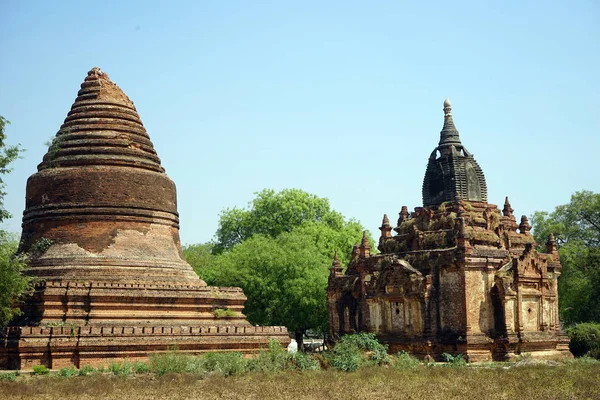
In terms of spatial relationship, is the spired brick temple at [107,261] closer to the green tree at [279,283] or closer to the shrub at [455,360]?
the shrub at [455,360]

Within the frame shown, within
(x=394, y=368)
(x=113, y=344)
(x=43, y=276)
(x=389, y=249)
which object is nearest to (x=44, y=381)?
(x=113, y=344)

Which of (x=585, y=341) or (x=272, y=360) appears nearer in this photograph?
(x=272, y=360)

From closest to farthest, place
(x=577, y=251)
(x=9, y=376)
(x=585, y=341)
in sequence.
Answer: (x=9, y=376), (x=585, y=341), (x=577, y=251)

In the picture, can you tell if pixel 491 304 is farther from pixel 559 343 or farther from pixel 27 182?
pixel 27 182

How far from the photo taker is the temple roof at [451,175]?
39.5m

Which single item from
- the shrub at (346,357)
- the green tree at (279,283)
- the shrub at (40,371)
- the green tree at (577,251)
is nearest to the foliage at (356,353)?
the shrub at (346,357)

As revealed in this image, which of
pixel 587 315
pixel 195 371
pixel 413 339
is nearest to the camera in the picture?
pixel 195 371

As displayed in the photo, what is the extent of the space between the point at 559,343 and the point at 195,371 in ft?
59.0

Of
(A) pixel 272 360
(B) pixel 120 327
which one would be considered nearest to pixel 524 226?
(A) pixel 272 360

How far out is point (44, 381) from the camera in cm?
2333

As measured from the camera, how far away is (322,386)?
918 inches

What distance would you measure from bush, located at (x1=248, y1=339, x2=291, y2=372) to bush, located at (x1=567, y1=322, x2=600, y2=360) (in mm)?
16237

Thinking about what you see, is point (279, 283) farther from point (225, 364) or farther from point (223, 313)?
point (225, 364)

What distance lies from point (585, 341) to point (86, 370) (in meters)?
23.3
